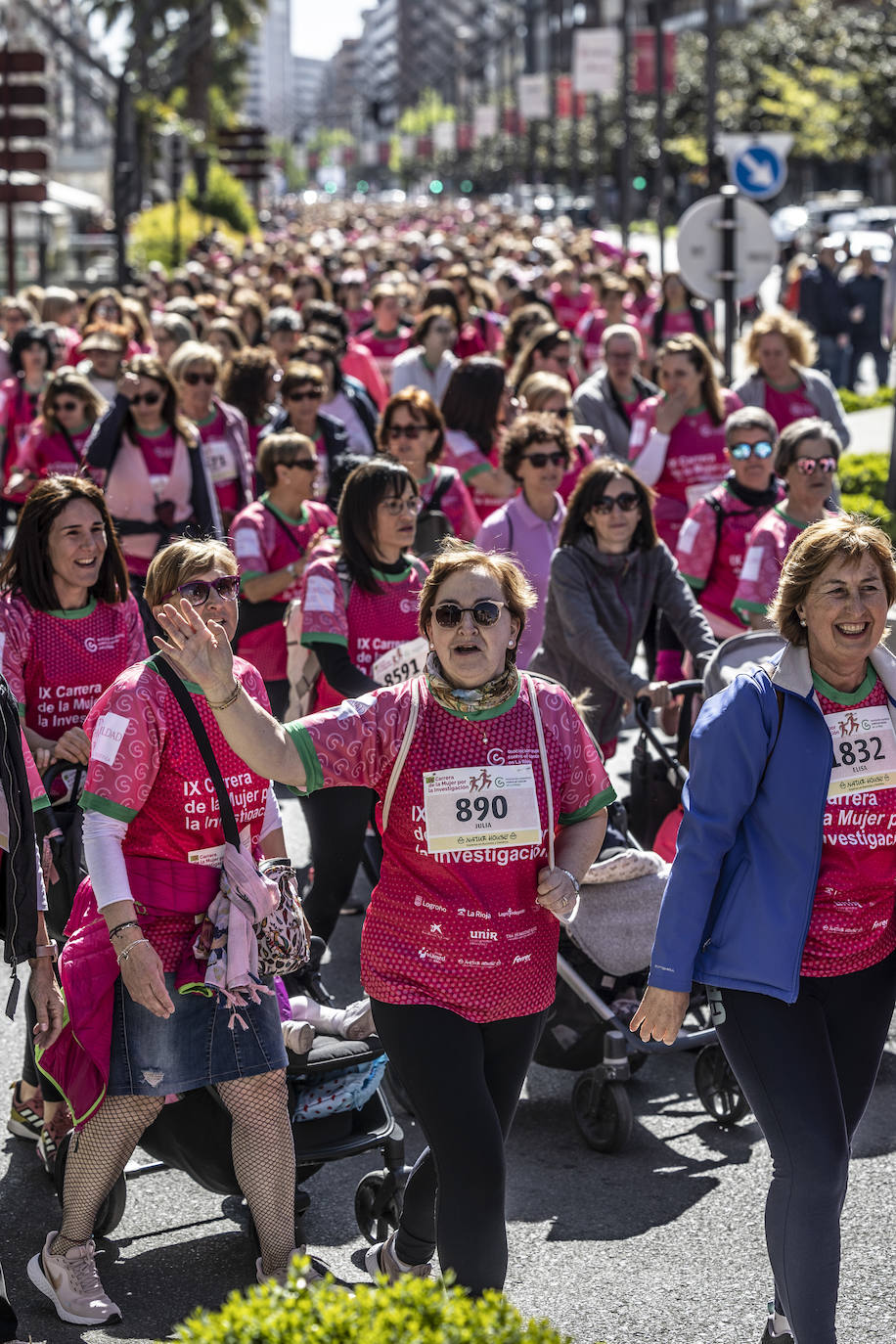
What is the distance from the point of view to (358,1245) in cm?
479

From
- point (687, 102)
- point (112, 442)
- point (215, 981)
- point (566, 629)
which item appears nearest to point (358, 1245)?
point (215, 981)

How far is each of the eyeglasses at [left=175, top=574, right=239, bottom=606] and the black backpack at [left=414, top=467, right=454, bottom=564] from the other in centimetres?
351

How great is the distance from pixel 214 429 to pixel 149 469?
132cm

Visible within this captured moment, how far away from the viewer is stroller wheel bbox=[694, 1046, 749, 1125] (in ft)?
18.0

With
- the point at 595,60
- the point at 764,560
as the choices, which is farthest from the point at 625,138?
the point at 764,560

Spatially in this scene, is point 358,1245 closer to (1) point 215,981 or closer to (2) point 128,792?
(1) point 215,981

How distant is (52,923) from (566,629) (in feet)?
6.67

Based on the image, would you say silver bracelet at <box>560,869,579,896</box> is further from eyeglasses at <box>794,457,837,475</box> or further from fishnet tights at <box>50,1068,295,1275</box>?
eyeglasses at <box>794,457,837,475</box>

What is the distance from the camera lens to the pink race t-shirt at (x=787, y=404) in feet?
32.8

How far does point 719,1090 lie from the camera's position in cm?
552

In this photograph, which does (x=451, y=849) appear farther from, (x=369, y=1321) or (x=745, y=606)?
(x=745, y=606)

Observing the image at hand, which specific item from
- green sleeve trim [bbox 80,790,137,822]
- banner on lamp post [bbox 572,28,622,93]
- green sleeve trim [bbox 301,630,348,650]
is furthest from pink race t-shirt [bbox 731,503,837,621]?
banner on lamp post [bbox 572,28,622,93]

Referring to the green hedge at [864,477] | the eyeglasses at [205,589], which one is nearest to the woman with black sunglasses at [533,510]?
the eyeglasses at [205,589]

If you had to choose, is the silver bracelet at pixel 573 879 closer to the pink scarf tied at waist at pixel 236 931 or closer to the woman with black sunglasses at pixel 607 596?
the pink scarf tied at waist at pixel 236 931
